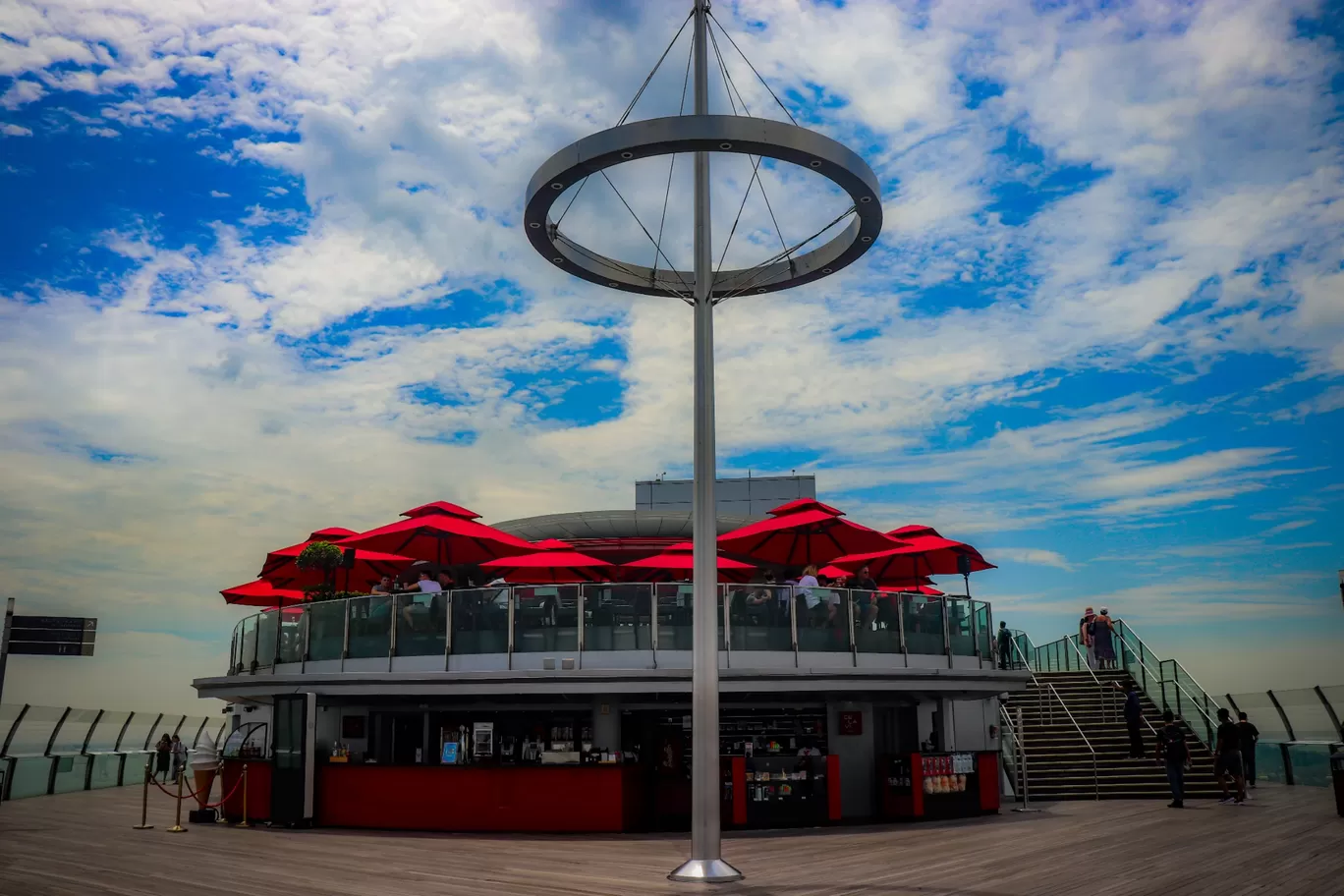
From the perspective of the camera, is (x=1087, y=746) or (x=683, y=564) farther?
(x=1087, y=746)

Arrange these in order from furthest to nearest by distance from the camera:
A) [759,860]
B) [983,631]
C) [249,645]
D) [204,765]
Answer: [249,645], [983,631], [204,765], [759,860]

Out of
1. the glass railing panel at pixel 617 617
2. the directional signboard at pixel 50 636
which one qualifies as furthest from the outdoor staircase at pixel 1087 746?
the directional signboard at pixel 50 636

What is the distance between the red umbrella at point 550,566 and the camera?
18.9 metres

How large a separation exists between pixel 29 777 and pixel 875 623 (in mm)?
21296

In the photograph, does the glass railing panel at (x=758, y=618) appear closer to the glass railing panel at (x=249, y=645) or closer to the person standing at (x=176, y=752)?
the glass railing panel at (x=249, y=645)

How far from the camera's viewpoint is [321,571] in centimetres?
2358

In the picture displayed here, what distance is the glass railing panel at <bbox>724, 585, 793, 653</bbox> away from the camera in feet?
59.2

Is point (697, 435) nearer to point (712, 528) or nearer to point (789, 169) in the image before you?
point (712, 528)

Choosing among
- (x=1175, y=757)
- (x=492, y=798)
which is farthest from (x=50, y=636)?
(x=1175, y=757)

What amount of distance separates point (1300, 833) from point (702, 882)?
9.24m

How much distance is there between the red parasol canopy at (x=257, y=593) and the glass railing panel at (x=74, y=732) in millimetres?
5195

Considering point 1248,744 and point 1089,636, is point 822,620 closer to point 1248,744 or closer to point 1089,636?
point 1248,744

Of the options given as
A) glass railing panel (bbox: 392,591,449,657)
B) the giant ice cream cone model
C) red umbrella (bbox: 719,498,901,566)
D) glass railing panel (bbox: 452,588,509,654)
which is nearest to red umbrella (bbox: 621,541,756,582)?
red umbrella (bbox: 719,498,901,566)

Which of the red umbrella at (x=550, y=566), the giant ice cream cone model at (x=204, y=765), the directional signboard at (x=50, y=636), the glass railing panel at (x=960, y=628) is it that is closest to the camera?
the red umbrella at (x=550, y=566)
